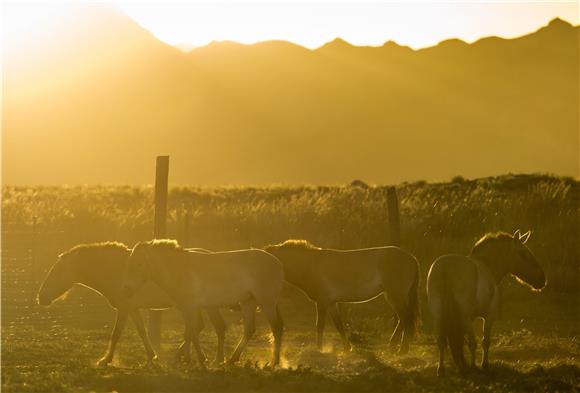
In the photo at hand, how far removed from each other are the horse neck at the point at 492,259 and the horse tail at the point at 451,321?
1442mm

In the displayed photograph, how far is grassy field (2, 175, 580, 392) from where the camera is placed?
12.9m

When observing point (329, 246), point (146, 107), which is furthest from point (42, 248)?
point (146, 107)

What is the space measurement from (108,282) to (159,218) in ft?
6.43

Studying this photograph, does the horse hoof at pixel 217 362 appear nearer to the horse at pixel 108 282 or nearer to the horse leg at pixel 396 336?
the horse at pixel 108 282

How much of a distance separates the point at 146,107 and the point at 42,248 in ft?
535

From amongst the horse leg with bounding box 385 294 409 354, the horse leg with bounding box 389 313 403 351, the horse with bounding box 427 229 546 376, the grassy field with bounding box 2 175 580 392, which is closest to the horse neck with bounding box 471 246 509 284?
the horse with bounding box 427 229 546 376

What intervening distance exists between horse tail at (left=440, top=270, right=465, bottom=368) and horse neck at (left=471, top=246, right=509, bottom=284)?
4.73 ft

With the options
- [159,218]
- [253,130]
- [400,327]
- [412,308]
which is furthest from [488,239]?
[253,130]

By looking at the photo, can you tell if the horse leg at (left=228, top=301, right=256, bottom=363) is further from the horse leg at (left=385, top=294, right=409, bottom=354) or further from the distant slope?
the distant slope

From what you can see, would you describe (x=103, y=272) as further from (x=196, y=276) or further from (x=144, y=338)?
(x=196, y=276)

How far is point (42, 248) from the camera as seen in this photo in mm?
27891

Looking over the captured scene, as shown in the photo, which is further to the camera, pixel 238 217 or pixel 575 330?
pixel 238 217

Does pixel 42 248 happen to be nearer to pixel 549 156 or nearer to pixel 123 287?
pixel 123 287

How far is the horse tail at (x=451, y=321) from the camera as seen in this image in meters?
13.4
